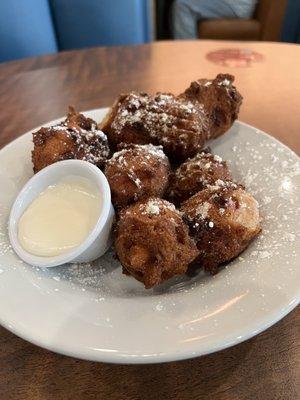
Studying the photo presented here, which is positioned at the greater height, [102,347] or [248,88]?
[102,347]

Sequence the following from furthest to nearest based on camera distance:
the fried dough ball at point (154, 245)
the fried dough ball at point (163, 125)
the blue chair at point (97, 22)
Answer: the blue chair at point (97, 22) → the fried dough ball at point (163, 125) → the fried dough ball at point (154, 245)

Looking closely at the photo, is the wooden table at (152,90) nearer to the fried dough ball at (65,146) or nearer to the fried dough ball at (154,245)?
the fried dough ball at (154,245)

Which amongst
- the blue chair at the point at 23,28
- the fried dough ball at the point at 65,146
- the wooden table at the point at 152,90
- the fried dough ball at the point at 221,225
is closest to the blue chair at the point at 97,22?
the blue chair at the point at 23,28

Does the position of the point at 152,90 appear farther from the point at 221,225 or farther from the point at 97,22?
the point at 97,22

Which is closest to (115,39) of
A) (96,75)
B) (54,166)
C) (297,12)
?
(96,75)

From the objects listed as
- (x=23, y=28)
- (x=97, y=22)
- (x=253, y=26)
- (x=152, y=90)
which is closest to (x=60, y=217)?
(x=152, y=90)

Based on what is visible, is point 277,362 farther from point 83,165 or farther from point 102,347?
point 83,165
